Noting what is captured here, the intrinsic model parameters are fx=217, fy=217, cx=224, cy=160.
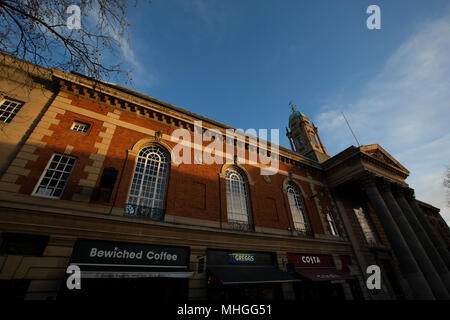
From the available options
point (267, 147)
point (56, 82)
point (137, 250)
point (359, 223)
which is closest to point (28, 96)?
point (56, 82)

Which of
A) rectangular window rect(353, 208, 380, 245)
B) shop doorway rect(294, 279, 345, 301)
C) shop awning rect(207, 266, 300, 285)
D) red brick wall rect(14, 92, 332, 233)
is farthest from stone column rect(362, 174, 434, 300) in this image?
shop awning rect(207, 266, 300, 285)

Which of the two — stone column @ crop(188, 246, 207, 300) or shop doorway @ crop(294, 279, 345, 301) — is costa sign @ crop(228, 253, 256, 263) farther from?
shop doorway @ crop(294, 279, 345, 301)

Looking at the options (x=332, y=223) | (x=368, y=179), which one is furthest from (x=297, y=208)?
(x=368, y=179)

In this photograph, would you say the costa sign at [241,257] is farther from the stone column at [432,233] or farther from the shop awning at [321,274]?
the stone column at [432,233]

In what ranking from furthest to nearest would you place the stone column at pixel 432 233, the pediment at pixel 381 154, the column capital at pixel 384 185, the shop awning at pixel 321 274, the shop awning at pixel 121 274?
the pediment at pixel 381 154, the column capital at pixel 384 185, the stone column at pixel 432 233, the shop awning at pixel 321 274, the shop awning at pixel 121 274

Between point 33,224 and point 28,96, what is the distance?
6.32 meters

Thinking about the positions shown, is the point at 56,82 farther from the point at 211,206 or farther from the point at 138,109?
the point at 211,206

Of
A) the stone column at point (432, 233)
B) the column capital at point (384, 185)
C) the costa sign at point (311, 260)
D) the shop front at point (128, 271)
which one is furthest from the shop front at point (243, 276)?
the stone column at point (432, 233)

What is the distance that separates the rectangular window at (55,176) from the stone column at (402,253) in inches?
774

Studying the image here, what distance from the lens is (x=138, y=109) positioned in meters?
12.6

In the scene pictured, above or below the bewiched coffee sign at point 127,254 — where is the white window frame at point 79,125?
above

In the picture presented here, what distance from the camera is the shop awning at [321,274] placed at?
11.9 metres

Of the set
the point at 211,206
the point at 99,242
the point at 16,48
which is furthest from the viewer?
the point at 211,206

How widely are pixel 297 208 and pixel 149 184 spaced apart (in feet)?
36.3
